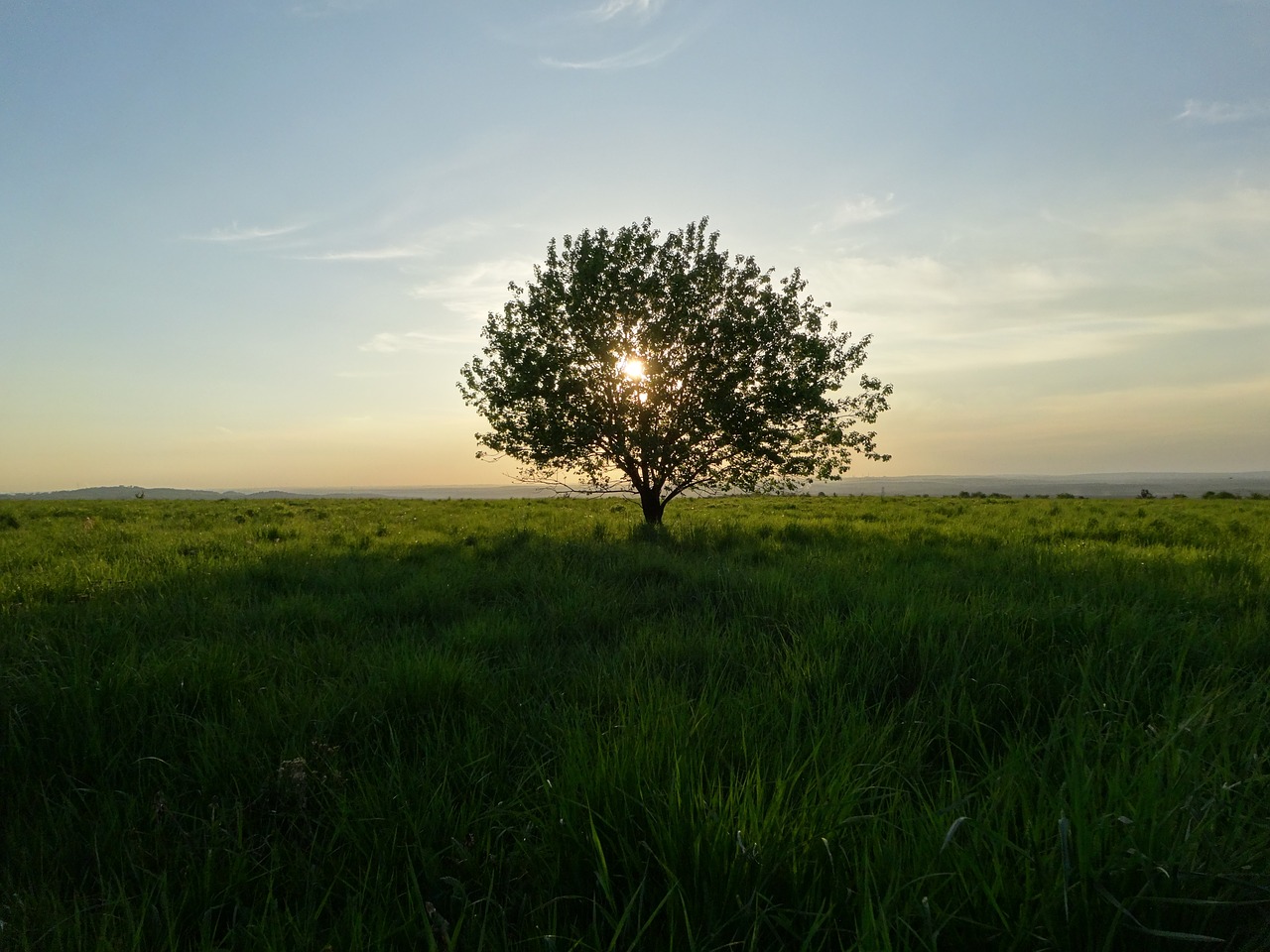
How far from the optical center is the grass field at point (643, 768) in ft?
6.07

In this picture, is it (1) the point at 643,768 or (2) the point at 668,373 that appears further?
(2) the point at 668,373

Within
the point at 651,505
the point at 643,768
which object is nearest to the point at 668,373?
the point at 651,505

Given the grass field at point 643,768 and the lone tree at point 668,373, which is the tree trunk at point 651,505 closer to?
the lone tree at point 668,373

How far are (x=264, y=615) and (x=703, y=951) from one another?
514 centimetres

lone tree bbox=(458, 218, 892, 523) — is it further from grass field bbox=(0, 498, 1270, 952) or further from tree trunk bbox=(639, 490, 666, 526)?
grass field bbox=(0, 498, 1270, 952)

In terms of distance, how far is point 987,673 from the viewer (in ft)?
12.2

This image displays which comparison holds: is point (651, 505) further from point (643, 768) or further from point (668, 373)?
point (643, 768)

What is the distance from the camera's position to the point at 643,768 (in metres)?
2.38

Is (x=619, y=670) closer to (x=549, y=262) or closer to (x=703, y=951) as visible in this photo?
(x=703, y=951)

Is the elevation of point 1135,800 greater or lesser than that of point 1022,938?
greater

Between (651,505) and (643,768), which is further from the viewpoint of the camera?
(651,505)

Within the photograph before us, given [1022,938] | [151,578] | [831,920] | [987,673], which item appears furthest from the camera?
[151,578]

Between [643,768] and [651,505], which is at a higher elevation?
[651,505]

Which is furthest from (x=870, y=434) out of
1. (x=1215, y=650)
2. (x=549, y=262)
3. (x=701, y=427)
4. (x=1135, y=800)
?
(x=1135, y=800)
